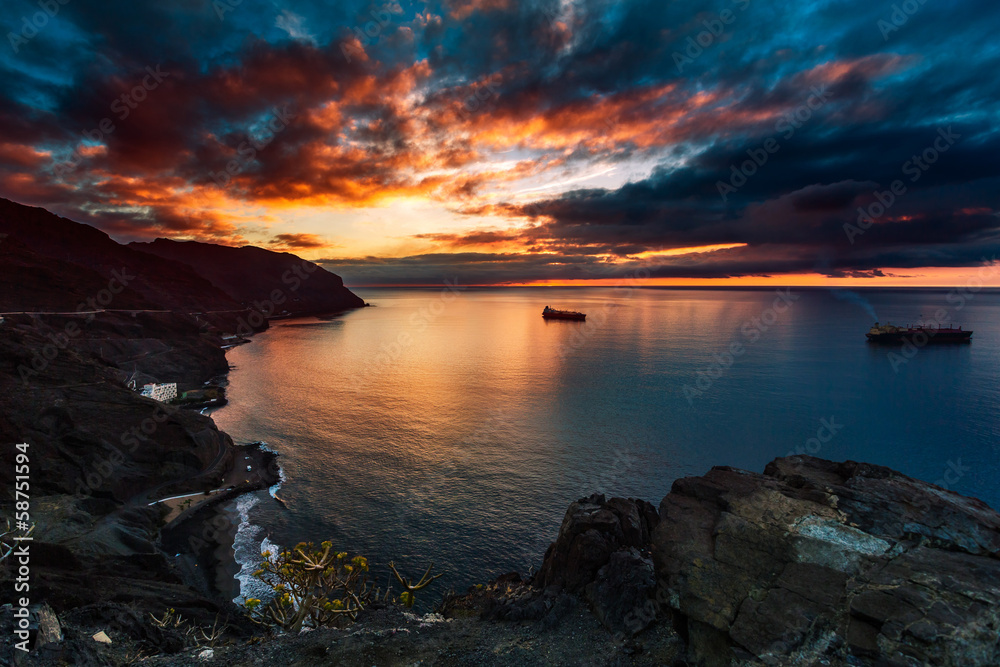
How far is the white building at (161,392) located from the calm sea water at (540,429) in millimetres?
10913

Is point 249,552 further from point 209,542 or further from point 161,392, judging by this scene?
point 161,392

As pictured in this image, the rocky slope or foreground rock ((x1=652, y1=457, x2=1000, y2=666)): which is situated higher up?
the rocky slope

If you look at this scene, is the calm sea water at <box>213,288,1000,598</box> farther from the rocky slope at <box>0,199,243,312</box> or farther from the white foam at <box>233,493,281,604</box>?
the rocky slope at <box>0,199,243,312</box>

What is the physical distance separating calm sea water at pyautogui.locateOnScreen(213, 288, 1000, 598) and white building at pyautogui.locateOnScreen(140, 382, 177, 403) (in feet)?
35.8

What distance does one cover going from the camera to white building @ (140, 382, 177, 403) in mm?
80956

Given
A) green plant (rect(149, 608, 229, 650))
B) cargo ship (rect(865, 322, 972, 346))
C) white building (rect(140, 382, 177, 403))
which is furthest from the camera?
cargo ship (rect(865, 322, 972, 346))

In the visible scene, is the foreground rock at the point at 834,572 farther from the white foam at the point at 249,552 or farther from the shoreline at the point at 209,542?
the shoreline at the point at 209,542

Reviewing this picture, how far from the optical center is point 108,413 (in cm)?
5050

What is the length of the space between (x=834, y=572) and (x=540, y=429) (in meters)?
57.2

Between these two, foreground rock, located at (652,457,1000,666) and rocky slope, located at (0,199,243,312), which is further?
rocky slope, located at (0,199,243,312)

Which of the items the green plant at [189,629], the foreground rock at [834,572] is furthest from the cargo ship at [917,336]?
the green plant at [189,629]

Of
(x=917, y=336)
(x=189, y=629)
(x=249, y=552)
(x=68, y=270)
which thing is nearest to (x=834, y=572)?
(x=189, y=629)

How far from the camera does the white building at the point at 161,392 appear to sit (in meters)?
81.0

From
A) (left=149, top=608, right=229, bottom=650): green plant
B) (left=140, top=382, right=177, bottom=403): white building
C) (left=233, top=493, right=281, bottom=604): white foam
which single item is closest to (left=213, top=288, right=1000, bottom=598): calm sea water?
(left=233, top=493, right=281, bottom=604): white foam
